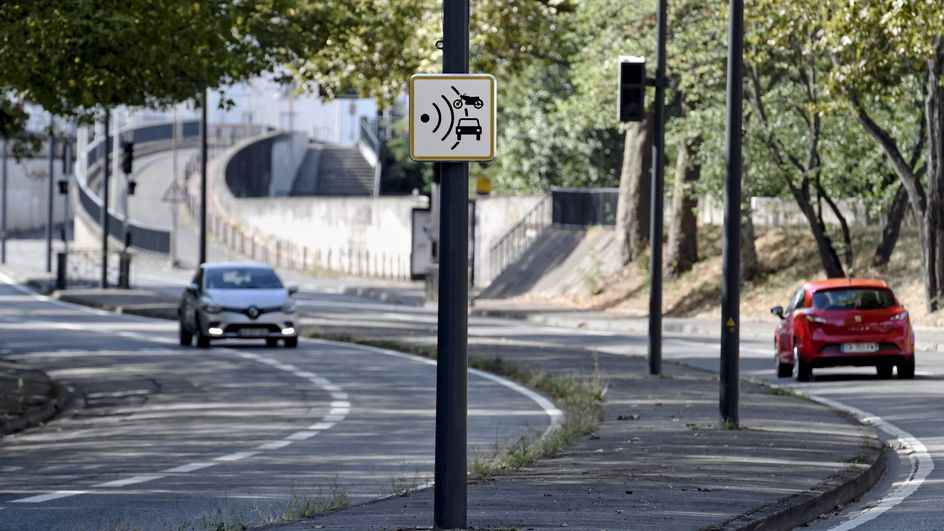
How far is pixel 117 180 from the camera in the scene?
90.9 m

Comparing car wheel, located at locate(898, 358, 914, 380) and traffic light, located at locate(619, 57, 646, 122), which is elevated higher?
traffic light, located at locate(619, 57, 646, 122)

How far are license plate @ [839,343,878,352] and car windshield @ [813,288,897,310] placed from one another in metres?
0.67

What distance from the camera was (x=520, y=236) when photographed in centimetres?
5741

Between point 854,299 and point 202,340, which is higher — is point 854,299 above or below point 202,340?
above

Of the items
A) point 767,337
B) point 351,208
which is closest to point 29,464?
point 767,337

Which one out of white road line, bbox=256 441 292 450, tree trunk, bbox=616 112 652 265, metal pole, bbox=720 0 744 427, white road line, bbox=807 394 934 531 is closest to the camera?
white road line, bbox=807 394 934 531

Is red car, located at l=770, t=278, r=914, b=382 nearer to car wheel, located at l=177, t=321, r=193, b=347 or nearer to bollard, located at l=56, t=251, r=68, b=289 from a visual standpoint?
car wheel, located at l=177, t=321, r=193, b=347

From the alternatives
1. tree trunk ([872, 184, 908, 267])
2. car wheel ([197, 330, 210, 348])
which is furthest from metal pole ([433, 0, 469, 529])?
tree trunk ([872, 184, 908, 267])

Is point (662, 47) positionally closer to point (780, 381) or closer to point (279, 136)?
point (780, 381)

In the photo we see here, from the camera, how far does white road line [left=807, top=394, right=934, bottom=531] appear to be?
37.9ft

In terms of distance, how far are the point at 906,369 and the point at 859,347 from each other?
66 centimetres

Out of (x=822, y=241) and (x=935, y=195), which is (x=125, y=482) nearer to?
(x=935, y=195)

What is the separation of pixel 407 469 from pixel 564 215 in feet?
129

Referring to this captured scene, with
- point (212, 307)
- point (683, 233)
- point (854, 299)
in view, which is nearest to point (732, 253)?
point (854, 299)
